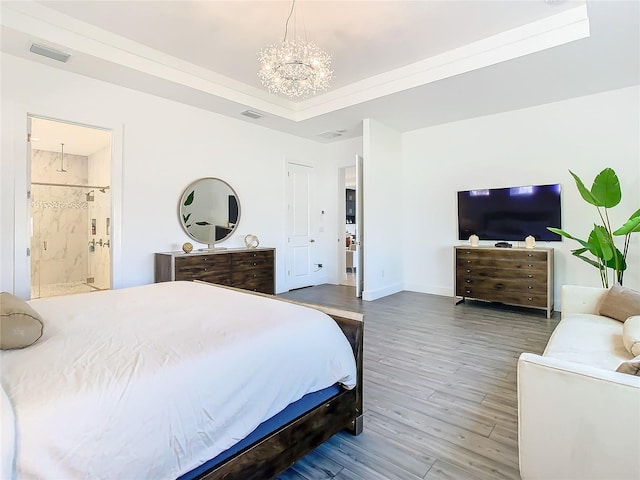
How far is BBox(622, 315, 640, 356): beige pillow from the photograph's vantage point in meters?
1.74

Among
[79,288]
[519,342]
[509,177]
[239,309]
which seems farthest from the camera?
[79,288]

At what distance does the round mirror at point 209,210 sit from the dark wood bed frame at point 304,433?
3.30 m

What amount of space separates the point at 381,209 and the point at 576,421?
4527mm

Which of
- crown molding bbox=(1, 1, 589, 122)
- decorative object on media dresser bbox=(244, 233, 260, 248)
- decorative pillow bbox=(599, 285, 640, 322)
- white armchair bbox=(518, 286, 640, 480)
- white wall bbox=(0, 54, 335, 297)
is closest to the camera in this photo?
white armchair bbox=(518, 286, 640, 480)

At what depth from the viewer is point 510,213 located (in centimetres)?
500

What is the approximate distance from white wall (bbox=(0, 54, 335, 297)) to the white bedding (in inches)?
91.7

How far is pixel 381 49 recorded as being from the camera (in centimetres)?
378

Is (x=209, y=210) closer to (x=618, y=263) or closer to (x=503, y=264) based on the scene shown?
(x=503, y=264)

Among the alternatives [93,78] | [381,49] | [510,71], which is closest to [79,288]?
[93,78]

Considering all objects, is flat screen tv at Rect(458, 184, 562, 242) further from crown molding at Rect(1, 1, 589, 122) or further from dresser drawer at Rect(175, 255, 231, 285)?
dresser drawer at Rect(175, 255, 231, 285)

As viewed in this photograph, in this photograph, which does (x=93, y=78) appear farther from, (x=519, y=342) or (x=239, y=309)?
(x=519, y=342)

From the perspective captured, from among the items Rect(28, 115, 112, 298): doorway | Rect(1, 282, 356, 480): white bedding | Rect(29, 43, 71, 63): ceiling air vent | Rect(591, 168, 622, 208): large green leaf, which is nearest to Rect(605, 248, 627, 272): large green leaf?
Rect(591, 168, 622, 208): large green leaf

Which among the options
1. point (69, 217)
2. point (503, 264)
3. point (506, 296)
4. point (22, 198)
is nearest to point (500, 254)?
point (503, 264)

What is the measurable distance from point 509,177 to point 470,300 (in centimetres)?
196
